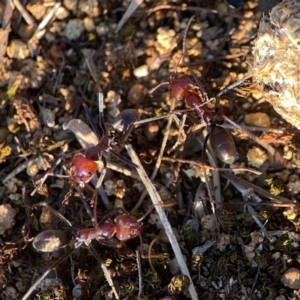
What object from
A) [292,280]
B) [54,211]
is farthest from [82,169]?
[292,280]

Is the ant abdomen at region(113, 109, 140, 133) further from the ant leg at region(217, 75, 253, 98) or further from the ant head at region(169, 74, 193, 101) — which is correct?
the ant leg at region(217, 75, 253, 98)

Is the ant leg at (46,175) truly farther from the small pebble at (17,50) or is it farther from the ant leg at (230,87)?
the ant leg at (230,87)

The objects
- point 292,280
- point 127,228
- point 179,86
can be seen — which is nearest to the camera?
point 292,280

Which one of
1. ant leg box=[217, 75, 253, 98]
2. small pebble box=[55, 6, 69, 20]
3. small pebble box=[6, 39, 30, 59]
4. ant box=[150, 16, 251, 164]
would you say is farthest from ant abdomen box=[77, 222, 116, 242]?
small pebble box=[55, 6, 69, 20]

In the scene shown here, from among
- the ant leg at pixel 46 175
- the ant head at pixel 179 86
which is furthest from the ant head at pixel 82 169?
the ant head at pixel 179 86

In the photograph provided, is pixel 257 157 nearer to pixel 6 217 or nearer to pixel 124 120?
pixel 124 120
